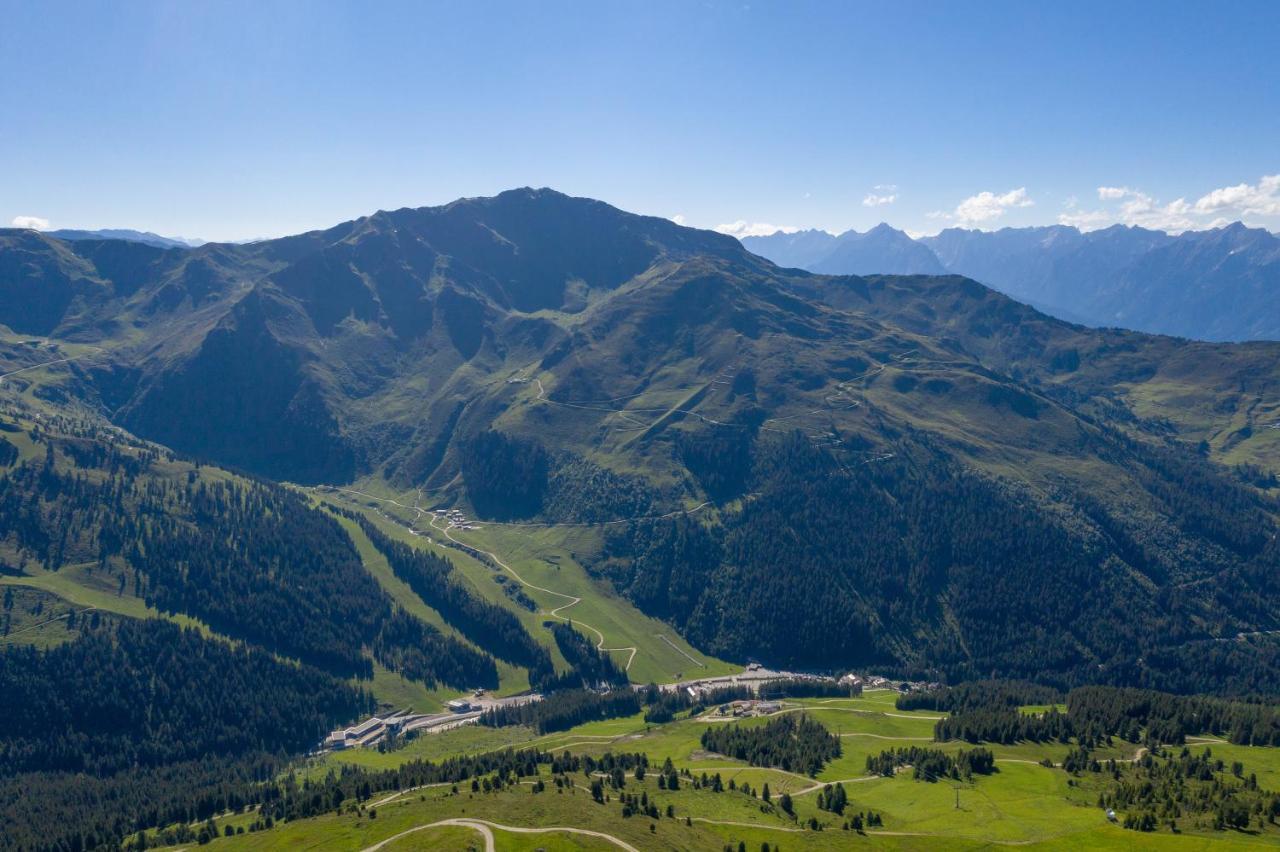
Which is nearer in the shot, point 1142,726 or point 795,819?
point 795,819

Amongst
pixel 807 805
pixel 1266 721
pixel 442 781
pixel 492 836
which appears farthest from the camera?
pixel 1266 721

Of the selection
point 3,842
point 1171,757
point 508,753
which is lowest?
point 3,842

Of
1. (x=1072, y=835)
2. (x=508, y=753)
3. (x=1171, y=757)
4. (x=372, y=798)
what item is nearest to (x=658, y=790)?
(x=508, y=753)

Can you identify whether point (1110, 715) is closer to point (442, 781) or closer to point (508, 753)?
point (508, 753)

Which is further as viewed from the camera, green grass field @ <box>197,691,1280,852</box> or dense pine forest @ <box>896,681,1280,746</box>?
dense pine forest @ <box>896,681,1280,746</box>

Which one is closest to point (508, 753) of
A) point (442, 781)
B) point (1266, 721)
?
point (442, 781)

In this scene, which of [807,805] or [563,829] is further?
[807,805]

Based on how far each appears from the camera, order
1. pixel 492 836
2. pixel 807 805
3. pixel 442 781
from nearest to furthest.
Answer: pixel 492 836 < pixel 807 805 < pixel 442 781

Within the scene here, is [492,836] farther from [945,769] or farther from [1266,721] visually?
[1266,721]

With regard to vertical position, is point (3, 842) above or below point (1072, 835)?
below

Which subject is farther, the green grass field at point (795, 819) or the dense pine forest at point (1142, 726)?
the dense pine forest at point (1142, 726)

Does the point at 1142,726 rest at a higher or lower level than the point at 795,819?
higher
